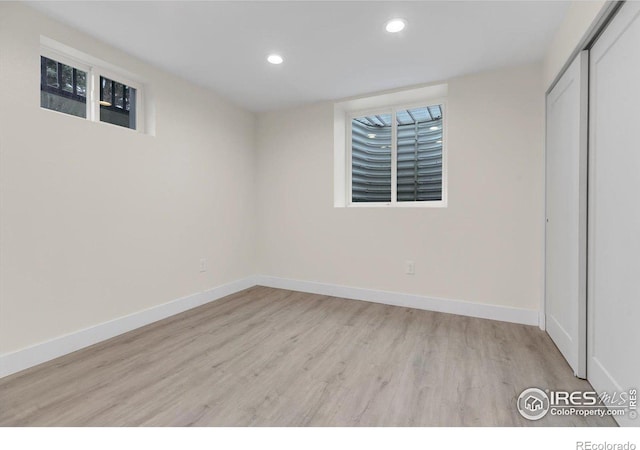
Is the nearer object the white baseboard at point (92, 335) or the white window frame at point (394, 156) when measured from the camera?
the white baseboard at point (92, 335)

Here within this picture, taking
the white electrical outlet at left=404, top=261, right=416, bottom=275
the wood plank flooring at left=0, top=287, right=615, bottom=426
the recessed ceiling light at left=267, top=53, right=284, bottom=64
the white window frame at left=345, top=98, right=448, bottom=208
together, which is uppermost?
the recessed ceiling light at left=267, top=53, right=284, bottom=64

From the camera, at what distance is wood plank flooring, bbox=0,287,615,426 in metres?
1.54

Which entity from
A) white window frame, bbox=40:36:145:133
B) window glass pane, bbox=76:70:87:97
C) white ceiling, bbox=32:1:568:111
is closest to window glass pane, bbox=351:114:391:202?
white ceiling, bbox=32:1:568:111

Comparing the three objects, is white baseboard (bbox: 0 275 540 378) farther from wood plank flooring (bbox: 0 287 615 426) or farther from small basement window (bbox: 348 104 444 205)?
small basement window (bbox: 348 104 444 205)

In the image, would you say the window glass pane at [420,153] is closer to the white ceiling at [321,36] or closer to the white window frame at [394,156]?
the white window frame at [394,156]

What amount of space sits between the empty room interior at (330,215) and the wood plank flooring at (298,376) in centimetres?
2

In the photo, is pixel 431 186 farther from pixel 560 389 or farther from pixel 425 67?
pixel 560 389

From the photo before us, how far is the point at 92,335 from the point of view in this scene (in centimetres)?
238

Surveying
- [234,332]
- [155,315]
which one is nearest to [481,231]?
[234,332]

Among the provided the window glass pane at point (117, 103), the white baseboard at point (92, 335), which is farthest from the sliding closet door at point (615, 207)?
the window glass pane at point (117, 103)

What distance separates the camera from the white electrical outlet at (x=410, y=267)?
330cm

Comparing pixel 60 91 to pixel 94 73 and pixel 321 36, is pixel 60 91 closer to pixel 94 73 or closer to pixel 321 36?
pixel 94 73

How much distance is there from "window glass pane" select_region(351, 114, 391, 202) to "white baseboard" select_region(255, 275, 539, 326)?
1183 millimetres
